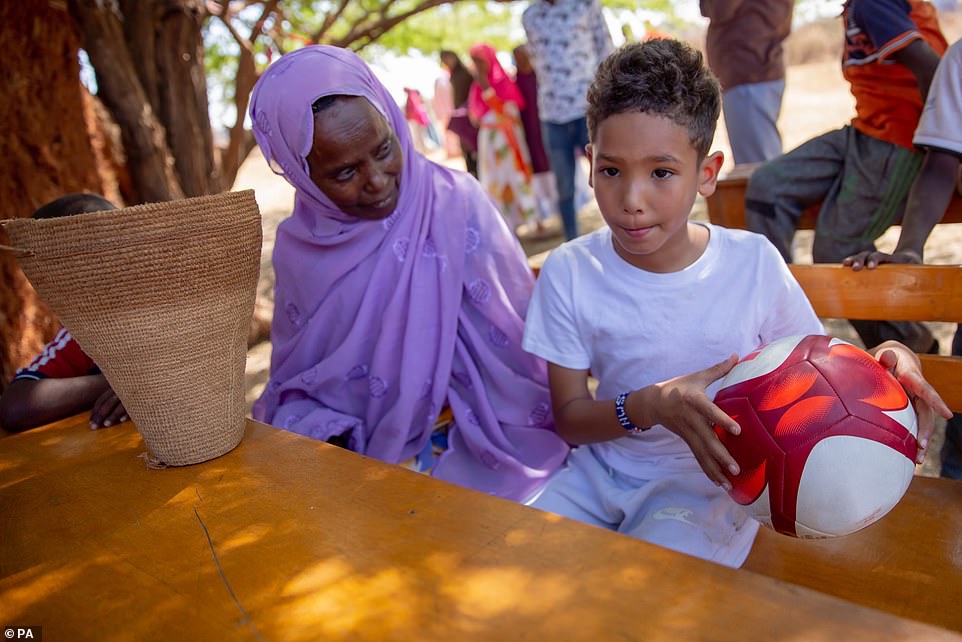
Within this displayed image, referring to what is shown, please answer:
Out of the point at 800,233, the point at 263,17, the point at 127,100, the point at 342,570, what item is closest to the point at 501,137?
the point at 800,233

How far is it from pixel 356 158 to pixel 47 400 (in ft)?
3.52

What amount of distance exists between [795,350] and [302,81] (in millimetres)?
1541

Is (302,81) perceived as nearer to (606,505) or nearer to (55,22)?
(606,505)

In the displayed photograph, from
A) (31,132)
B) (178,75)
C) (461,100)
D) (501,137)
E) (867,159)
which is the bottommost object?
(501,137)

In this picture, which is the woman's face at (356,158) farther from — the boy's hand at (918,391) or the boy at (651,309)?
the boy's hand at (918,391)

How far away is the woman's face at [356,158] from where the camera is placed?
2.06 meters

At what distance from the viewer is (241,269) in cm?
141

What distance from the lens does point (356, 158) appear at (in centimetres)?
208

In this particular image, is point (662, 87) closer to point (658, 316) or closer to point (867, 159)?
point (658, 316)

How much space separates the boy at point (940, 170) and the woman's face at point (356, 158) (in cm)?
143

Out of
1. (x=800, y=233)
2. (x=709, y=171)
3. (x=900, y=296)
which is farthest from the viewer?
(x=800, y=233)

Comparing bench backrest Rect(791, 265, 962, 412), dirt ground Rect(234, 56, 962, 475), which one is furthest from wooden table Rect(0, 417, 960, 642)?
dirt ground Rect(234, 56, 962, 475)

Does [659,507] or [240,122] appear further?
[240,122]

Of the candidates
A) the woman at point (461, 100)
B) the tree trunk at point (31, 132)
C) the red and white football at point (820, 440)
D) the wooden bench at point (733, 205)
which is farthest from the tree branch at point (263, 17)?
the woman at point (461, 100)
